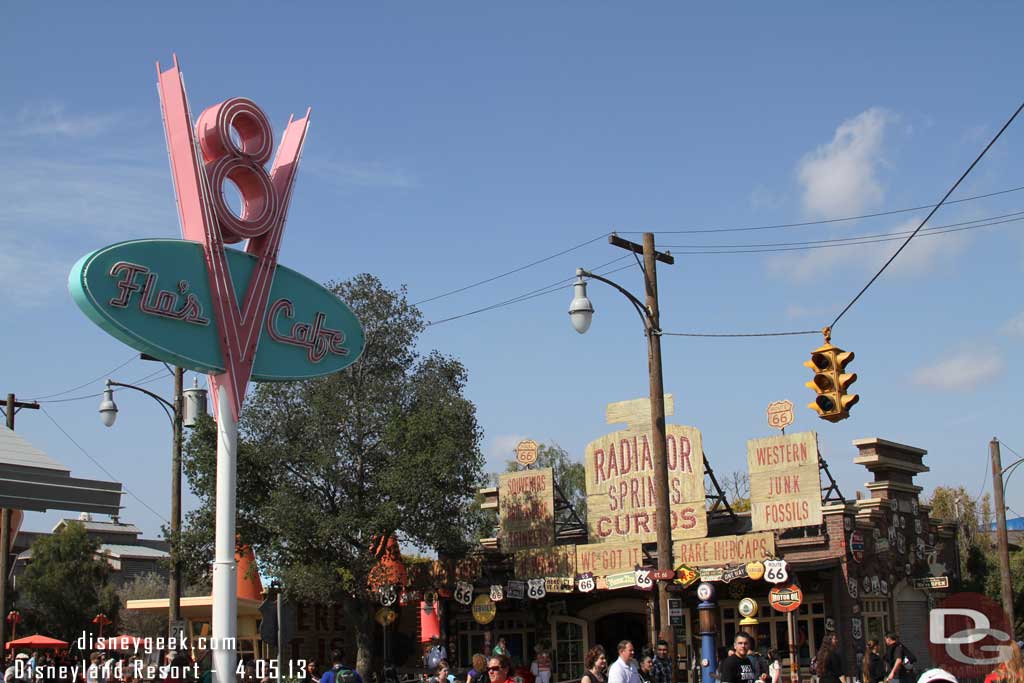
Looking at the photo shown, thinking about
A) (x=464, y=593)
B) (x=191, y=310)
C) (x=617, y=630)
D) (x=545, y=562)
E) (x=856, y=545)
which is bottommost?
(x=617, y=630)

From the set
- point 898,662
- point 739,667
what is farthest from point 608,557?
point 739,667

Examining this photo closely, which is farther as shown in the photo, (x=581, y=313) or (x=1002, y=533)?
(x=1002, y=533)

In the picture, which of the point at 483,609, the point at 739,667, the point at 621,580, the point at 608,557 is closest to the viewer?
the point at 739,667

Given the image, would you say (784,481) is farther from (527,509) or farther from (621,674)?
(621,674)

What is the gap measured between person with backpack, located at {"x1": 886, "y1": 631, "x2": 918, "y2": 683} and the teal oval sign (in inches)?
408

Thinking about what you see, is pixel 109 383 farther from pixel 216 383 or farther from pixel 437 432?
pixel 216 383

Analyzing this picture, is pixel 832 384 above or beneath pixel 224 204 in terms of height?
beneath

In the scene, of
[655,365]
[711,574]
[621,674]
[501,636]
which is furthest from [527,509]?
[621,674]

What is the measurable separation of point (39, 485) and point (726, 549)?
1927 cm

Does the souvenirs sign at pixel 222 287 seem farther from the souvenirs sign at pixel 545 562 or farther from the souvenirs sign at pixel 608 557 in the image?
the souvenirs sign at pixel 545 562

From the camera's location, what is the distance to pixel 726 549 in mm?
27453

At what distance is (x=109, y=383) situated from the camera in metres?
26.7

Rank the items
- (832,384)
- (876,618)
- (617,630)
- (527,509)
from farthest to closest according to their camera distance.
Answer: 1. (617,630)
2. (527,509)
3. (876,618)
4. (832,384)

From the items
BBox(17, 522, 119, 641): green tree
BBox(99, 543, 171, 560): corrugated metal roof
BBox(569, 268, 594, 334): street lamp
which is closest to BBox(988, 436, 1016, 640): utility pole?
Result: BBox(569, 268, 594, 334): street lamp
